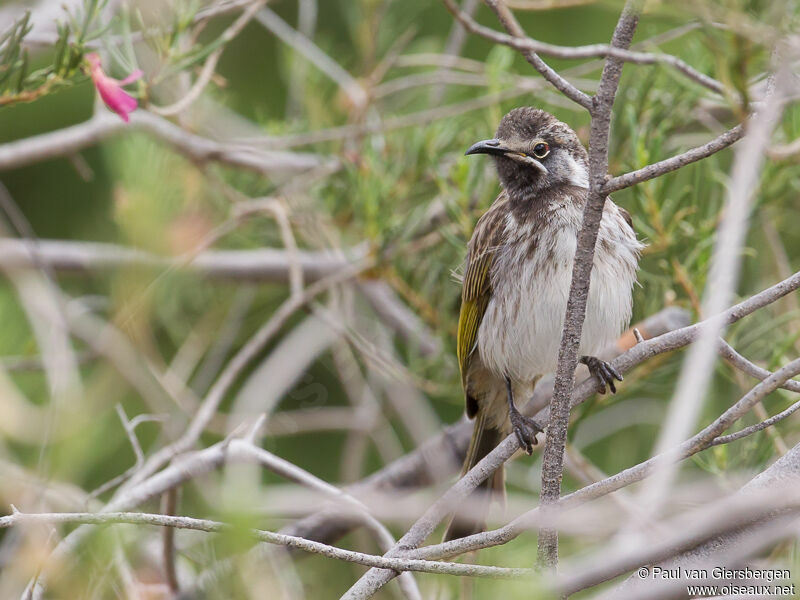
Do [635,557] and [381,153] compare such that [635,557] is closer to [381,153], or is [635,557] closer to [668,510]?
[668,510]

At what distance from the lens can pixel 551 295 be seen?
8.23 ft

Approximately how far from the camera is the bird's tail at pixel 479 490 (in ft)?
8.40

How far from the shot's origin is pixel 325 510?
2.29 metres

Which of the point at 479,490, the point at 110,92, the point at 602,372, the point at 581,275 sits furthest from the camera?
the point at 479,490

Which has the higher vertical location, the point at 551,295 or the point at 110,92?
the point at 110,92

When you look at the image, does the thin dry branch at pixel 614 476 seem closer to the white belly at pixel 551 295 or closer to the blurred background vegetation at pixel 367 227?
the blurred background vegetation at pixel 367 227

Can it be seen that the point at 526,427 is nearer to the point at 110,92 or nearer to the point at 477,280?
the point at 477,280

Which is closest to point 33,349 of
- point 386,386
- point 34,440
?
point 34,440

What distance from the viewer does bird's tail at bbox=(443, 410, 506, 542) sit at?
2.56 m

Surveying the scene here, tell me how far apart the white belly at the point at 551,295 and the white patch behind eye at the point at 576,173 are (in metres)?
0.11

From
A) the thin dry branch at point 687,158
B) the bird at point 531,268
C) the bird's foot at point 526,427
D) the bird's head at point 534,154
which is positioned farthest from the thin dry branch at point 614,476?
the bird's head at point 534,154

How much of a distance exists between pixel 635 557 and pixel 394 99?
2969mm

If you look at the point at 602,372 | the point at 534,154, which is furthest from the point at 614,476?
the point at 534,154

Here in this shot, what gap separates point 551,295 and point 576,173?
1.14ft
